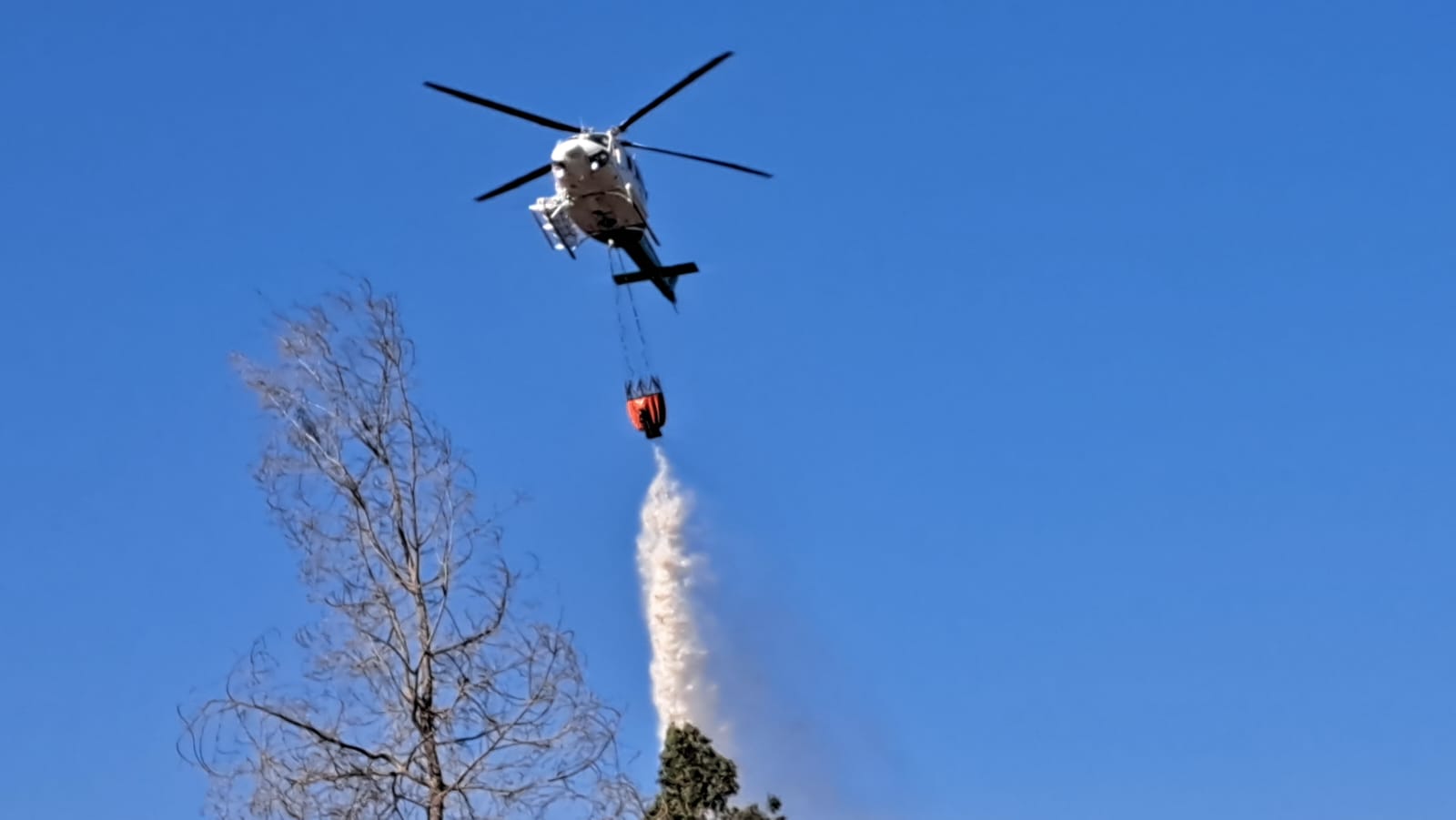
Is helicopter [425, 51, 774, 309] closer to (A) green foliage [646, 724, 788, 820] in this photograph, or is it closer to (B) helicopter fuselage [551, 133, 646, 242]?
(B) helicopter fuselage [551, 133, 646, 242]

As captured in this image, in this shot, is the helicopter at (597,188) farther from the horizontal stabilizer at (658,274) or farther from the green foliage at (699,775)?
the green foliage at (699,775)

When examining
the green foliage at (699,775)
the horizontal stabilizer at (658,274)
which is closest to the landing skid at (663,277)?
the horizontal stabilizer at (658,274)

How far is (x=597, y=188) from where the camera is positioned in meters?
41.5

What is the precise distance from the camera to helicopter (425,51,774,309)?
41.1m

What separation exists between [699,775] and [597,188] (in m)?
16.6

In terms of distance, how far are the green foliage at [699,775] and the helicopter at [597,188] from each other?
43.9ft

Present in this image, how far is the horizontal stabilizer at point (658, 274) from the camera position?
4612 cm

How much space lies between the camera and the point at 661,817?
611 inches

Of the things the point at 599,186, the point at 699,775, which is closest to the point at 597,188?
the point at 599,186

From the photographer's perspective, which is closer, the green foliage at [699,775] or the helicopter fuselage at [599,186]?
the helicopter fuselage at [599,186]

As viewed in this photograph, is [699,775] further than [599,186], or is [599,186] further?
[699,775]

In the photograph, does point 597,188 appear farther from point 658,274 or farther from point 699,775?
point 699,775

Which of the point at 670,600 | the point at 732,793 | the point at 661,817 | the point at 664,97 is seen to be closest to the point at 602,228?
the point at 664,97

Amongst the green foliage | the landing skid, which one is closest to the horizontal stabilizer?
the landing skid
